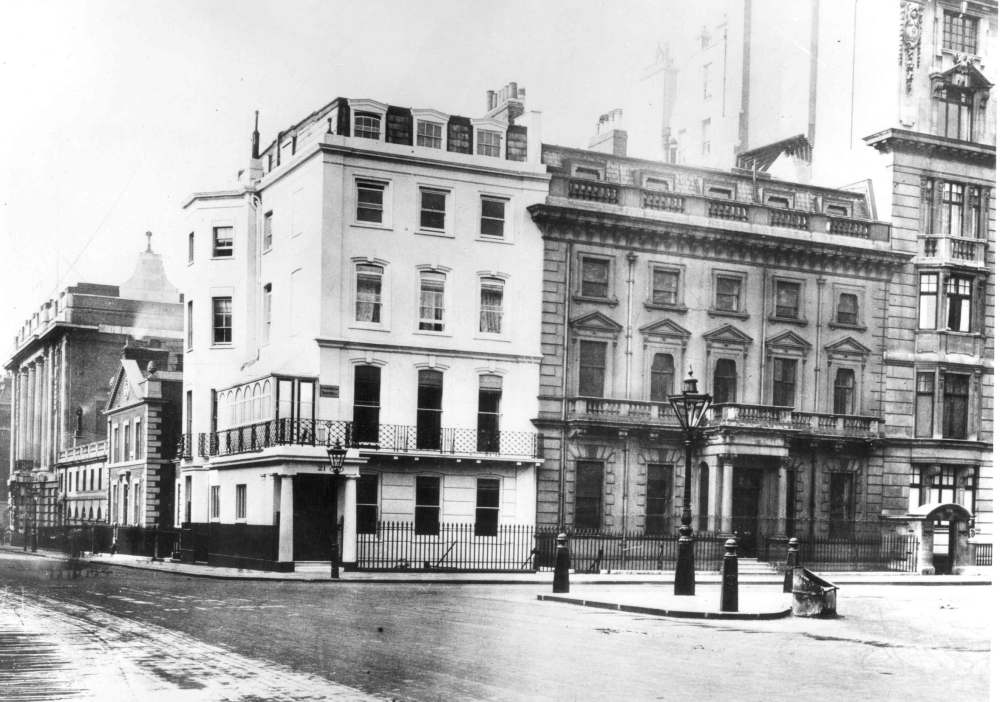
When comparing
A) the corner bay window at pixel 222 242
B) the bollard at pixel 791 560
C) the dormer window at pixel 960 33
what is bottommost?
the bollard at pixel 791 560

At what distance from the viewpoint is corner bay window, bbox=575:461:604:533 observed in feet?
70.8

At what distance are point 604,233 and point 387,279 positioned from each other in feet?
20.8

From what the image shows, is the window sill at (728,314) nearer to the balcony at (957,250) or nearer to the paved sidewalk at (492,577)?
the balcony at (957,250)

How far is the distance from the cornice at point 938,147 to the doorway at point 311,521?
41.6 feet

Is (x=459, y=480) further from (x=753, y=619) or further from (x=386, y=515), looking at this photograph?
(x=753, y=619)

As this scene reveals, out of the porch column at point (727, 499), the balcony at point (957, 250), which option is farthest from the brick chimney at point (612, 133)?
the porch column at point (727, 499)

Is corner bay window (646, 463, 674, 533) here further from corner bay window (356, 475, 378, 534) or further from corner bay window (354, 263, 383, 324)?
corner bay window (354, 263, 383, 324)

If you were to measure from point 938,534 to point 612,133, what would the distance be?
436 inches

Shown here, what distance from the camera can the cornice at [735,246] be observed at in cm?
2203

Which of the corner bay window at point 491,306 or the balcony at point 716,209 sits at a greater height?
the balcony at point 716,209

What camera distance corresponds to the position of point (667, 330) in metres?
22.7

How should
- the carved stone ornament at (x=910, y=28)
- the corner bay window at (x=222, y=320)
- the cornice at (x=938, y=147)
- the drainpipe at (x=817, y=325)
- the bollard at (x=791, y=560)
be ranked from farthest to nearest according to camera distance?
the drainpipe at (x=817, y=325), the cornice at (x=938, y=147), the bollard at (x=791, y=560), the carved stone ornament at (x=910, y=28), the corner bay window at (x=222, y=320)

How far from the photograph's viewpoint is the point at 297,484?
2277cm

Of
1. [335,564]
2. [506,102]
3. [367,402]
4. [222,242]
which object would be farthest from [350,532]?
[506,102]
